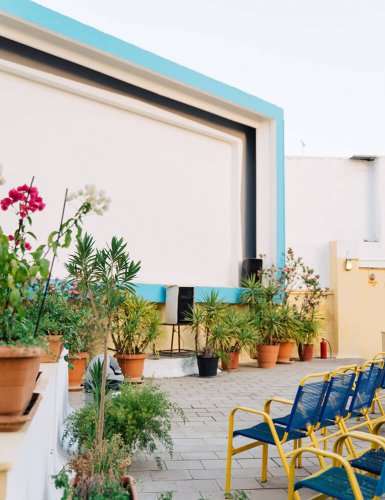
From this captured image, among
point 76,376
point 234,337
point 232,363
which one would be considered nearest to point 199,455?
point 76,376

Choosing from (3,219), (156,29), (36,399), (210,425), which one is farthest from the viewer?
(156,29)

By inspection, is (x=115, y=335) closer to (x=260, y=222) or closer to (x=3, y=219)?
(x=3, y=219)

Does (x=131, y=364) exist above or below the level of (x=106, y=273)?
below

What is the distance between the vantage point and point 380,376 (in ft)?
15.6

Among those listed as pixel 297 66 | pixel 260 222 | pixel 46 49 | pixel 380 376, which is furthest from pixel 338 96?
pixel 380 376

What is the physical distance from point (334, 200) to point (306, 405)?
13.5 meters

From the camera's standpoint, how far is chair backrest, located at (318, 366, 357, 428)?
11.7ft

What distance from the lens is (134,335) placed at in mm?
8602

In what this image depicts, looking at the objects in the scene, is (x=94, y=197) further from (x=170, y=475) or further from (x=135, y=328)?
(x=135, y=328)

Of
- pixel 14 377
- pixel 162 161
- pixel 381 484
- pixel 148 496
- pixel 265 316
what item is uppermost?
pixel 162 161

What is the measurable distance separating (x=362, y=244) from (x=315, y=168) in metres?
2.96

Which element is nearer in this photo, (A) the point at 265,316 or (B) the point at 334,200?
(A) the point at 265,316

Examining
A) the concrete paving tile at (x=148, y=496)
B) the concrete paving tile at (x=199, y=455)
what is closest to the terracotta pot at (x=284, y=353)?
the concrete paving tile at (x=199, y=455)

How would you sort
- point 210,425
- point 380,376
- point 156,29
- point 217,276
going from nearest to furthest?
1. point 380,376
2. point 210,425
3. point 156,29
4. point 217,276
